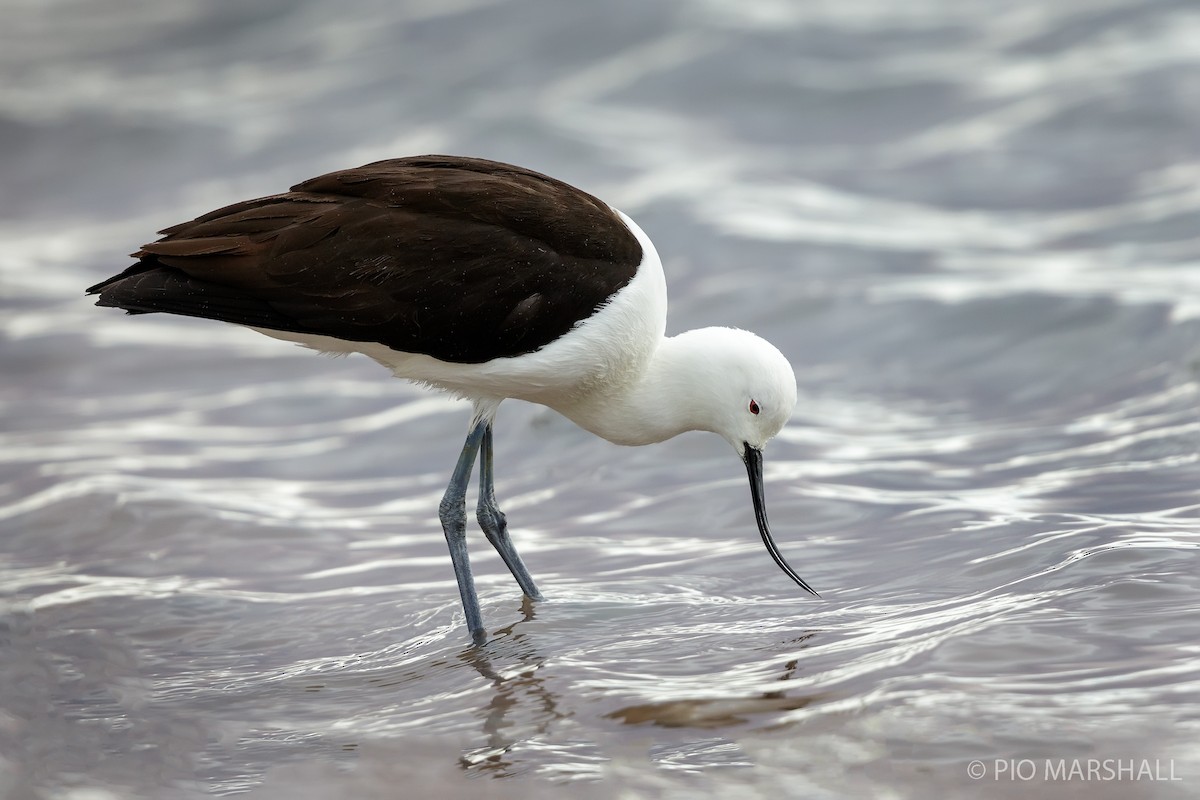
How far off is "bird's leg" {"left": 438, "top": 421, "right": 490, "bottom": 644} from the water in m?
0.17

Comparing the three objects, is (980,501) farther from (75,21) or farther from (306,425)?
(75,21)

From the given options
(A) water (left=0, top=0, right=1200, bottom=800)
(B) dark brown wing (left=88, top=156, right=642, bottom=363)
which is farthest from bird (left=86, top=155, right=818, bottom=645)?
(A) water (left=0, top=0, right=1200, bottom=800)

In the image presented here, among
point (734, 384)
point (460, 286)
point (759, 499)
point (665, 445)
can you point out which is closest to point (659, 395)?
point (734, 384)

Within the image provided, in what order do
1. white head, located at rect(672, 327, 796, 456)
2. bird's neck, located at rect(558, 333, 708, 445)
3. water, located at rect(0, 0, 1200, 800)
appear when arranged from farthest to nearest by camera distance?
bird's neck, located at rect(558, 333, 708, 445) → white head, located at rect(672, 327, 796, 456) → water, located at rect(0, 0, 1200, 800)

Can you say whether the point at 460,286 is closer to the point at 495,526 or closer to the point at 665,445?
the point at 495,526

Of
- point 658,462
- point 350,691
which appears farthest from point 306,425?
point 350,691

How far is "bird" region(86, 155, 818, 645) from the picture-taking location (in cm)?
594

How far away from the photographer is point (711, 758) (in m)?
4.98

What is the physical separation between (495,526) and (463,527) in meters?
0.22

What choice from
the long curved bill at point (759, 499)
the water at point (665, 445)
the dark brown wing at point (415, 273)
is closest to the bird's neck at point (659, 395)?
the long curved bill at point (759, 499)

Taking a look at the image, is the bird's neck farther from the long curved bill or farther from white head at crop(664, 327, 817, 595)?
the long curved bill

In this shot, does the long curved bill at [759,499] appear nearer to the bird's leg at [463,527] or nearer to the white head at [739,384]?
the white head at [739,384]

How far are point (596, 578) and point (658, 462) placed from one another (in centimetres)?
179

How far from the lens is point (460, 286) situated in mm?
5961
